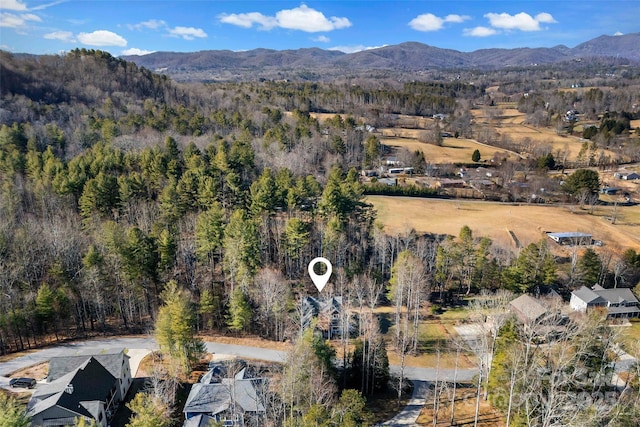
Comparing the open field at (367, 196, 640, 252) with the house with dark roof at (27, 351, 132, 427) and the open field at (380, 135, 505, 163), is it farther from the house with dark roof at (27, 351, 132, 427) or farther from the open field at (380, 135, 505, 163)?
the house with dark roof at (27, 351, 132, 427)

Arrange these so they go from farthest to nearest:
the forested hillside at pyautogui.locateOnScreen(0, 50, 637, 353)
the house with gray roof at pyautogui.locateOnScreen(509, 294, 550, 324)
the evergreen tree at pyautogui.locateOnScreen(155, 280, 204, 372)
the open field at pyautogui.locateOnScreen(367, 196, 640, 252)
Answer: the open field at pyautogui.locateOnScreen(367, 196, 640, 252)
the forested hillside at pyautogui.locateOnScreen(0, 50, 637, 353)
the house with gray roof at pyautogui.locateOnScreen(509, 294, 550, 324)
the evergreen tree at pyautogui.locateOnScreen(155, 280, 204, 372)

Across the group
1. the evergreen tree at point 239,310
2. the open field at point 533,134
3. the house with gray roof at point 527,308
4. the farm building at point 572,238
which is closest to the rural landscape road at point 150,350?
the evergreen tree at point 239,310

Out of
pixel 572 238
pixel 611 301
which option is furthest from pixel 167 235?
pixel 572 238

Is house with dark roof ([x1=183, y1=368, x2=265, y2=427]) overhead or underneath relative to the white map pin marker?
underneath

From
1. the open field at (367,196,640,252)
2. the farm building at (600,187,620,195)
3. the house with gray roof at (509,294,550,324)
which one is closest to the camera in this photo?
the house with gray roof at (509,294,550,324)

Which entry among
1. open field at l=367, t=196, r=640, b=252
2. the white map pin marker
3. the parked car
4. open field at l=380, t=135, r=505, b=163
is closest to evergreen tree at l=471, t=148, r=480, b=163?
open field at l=380, t=135, r=505, b=163

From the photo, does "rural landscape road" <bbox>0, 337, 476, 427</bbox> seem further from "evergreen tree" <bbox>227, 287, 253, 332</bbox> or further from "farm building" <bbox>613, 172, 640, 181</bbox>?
"farm building" <bbox>613, 172, 640, 181</bbox>

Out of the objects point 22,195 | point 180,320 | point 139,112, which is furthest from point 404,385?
point 139,112

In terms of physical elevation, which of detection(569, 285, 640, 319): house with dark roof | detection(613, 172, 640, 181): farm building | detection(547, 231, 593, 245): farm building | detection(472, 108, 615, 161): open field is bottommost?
detection(569, 285, 640, 319): house with dark roof

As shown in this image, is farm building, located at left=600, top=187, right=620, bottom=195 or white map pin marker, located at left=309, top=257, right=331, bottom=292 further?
farm building, located at left=600, top=187, right=620, bottom=195
